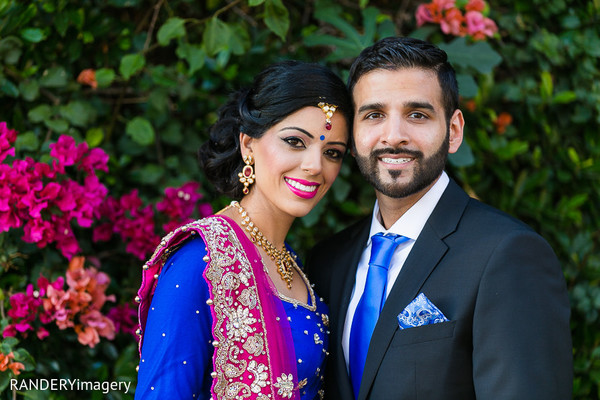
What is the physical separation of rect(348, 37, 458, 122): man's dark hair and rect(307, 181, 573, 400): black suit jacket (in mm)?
348

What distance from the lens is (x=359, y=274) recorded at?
2.08 meters

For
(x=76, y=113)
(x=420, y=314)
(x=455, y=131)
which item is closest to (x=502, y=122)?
(x=455, y=131)

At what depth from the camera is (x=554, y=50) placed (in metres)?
2.86

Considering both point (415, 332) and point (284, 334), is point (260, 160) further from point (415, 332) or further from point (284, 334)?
point (415, 332)

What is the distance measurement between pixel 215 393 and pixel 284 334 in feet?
0.87

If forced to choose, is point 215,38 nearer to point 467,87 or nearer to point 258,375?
point 467,87

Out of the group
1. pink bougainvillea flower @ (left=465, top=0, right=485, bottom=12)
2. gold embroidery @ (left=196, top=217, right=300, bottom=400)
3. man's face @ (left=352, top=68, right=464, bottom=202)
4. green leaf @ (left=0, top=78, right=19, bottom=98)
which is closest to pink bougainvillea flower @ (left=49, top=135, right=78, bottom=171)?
green leaf @ (left=0, top=78, right=19, bottom=98)

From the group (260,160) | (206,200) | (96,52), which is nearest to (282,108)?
(260,160)

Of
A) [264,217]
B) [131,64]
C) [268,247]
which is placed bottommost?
[268,247]

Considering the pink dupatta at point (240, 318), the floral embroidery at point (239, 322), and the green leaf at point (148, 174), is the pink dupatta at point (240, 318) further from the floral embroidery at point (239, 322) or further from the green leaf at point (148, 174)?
the green leaf at point (148, 174)

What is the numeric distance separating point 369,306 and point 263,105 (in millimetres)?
723

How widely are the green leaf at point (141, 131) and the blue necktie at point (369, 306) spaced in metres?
1.08

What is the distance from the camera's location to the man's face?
1861 millimetres

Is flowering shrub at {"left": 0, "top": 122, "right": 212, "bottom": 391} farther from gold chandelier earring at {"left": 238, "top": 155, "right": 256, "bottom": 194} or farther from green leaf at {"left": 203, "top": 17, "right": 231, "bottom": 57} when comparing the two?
green leaf at {"left": 203, "top": 17, "right": 231, "bottom": 57}
